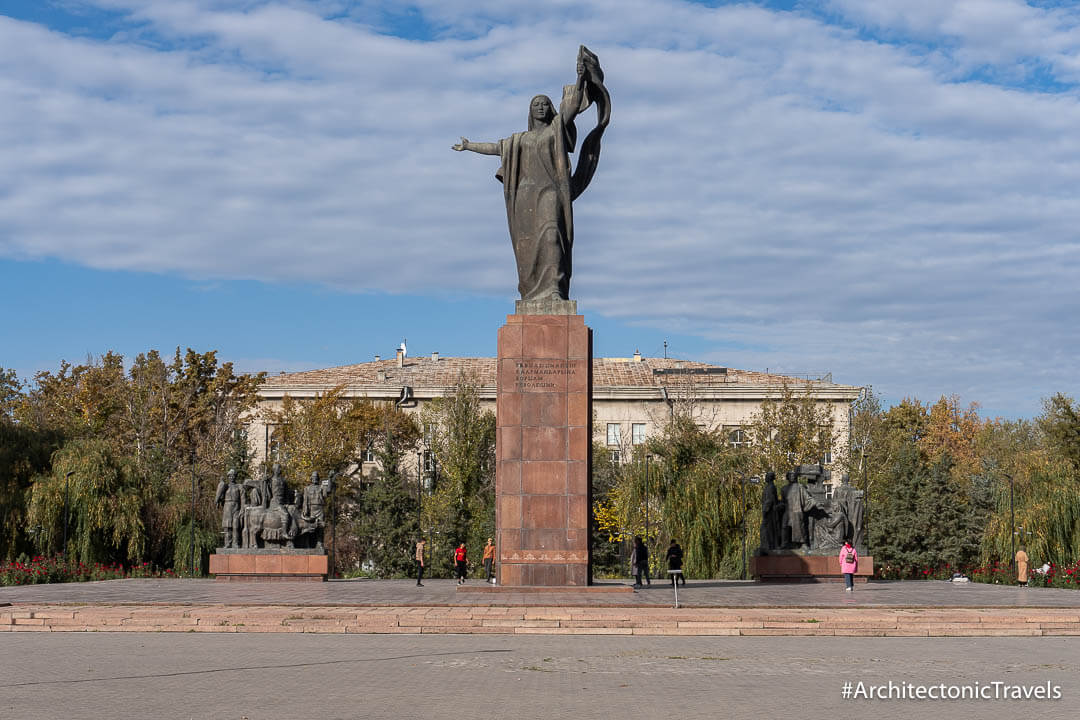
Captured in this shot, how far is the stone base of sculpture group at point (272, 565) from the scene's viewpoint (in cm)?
2748

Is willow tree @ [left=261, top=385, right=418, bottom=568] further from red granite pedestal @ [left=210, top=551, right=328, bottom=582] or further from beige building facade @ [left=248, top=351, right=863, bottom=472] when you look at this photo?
red granite pedestal @ [left=210, top=551, right=328, bottom=582]

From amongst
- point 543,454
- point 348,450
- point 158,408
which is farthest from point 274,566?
point 348,450

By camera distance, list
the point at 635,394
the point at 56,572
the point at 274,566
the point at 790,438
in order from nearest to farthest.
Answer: the point at 274,566 → the point at 56,572 → the point at 790,438 → the point at 635,394

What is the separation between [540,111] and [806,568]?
1176 cm

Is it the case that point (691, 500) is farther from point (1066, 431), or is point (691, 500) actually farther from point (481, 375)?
point (481, 375)

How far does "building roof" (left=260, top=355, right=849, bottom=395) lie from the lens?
221ft

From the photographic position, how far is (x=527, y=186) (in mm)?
22375

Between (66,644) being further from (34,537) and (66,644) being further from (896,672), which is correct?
(34,537)

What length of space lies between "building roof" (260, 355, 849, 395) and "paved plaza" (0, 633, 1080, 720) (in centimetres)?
4792

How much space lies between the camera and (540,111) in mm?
22516

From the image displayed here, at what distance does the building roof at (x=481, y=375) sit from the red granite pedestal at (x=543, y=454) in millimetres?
42235

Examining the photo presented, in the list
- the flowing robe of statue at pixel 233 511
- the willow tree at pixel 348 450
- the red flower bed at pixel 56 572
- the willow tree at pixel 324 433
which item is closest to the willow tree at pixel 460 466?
the willow tree at pixel 348 450

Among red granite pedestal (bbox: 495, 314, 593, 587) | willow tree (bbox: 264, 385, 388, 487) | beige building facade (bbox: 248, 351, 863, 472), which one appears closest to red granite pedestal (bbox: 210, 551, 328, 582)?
red granite pedestal (bbox: 495, 314, 593, 587)

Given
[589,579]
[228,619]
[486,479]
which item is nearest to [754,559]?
[589,579]
